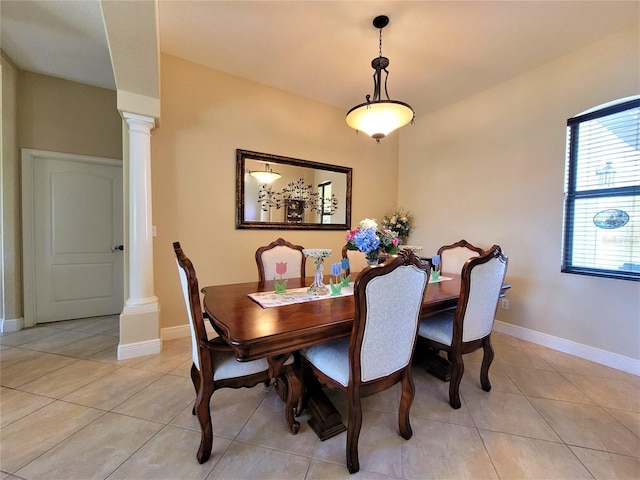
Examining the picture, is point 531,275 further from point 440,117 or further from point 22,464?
point 22,464

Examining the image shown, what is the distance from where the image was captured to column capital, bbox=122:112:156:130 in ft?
7.63

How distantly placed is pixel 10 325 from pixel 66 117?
2.44 metres

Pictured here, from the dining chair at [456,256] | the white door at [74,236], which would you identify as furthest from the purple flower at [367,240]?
the white door at [74,236]

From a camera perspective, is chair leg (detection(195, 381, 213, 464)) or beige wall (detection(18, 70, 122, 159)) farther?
beige wall (detection(18, 70, 122, 159))

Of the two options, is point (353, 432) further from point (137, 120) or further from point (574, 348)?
point (137, 120)

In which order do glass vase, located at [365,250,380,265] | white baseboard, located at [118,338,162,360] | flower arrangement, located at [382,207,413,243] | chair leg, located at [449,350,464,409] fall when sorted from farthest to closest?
flower arrangement, located at [382,207,413,243] < white baseboard, located at [118,338,162,360] < glass vase, located at [365,250,380,265] < chair leg, located at [449,350,464,409]

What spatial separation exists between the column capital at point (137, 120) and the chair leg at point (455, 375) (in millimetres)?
3063

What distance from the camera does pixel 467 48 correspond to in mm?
2494

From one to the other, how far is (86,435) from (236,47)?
10.3 feet

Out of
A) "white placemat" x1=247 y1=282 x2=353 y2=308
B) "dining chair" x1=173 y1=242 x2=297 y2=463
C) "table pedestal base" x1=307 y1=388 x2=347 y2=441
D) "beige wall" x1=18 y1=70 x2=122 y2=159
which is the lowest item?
"table pedestal base" x1=307 y1=388 x2=347 y2=441

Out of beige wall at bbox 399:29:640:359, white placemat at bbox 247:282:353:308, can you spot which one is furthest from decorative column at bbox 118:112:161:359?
beige wall at bbox 399:29:640:359

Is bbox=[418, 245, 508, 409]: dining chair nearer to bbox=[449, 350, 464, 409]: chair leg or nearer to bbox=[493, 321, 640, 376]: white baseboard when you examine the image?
bbox=[449, 350, 464, 409]: chair leg

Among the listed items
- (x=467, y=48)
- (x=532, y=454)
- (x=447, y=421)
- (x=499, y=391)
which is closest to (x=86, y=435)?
(x=447, y=421)

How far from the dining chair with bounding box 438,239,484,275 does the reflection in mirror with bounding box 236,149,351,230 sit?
1.40 m
